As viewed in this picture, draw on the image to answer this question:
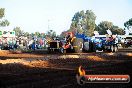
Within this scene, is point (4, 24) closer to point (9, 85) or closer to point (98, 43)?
point (98, 43)

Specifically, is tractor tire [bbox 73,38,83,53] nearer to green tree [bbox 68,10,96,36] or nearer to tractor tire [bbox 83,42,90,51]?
tractor tire [bbox 83,42,90,51]

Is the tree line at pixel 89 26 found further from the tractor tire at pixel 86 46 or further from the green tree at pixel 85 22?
the tractor tire at pixel 86 46

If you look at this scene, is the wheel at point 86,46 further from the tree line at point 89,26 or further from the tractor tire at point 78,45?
the tree line at point 89,26

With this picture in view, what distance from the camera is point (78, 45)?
26969 mm

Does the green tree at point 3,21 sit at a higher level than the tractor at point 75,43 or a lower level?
higher

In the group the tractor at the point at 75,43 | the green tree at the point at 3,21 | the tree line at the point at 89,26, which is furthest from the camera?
the tree line at the point at 89,26

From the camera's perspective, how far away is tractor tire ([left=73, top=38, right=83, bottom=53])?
2662 centimetres

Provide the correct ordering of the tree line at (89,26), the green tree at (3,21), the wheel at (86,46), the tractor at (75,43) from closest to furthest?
the tractor at (75,43)
the wheel at (86,46)
the green tree at (3,21)
the tree line at (89,26)

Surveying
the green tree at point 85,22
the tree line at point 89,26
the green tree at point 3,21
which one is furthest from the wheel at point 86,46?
the green tree at point 85,22

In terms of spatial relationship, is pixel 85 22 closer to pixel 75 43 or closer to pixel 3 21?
pixel 3 21

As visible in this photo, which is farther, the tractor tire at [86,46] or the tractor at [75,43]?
the tractor tire at [86,46]

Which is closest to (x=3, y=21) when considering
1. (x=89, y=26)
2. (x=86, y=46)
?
(x=86, y=46)

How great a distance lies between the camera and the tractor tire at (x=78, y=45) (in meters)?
26.6

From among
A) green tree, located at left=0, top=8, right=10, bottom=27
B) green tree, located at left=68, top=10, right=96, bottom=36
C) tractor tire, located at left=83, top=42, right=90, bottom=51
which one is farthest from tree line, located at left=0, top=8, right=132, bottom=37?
tractor tire, located at left=83, top=42, right=90, bottom=51
